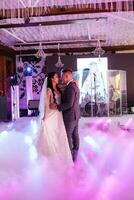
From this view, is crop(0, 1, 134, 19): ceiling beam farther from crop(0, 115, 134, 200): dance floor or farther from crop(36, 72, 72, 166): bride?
crop(0, 115, 134, 200): dance floor

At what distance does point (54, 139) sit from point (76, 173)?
0.79 metres

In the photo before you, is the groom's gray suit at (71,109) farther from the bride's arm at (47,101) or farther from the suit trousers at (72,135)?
the bride's arm at (47,101)

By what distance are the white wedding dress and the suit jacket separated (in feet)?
0.36

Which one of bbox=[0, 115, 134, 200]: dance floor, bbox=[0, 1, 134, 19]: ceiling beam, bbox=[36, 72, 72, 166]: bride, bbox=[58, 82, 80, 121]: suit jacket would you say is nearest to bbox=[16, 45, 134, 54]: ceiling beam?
bbox=[0, 115, 134, 200]: dance floor

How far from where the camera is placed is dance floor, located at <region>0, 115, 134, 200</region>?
364 centimetres

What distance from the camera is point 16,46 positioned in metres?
12.5

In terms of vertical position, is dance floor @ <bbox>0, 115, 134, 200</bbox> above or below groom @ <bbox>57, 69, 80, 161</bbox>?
below

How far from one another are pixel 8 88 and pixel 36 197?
967 centimetres

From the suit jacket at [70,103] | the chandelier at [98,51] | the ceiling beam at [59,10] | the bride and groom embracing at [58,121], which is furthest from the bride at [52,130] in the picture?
the chandelier at [98,51]

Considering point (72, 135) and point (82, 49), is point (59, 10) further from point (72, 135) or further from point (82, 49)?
point (82, 49)

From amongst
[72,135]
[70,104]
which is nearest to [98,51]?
[72,135]

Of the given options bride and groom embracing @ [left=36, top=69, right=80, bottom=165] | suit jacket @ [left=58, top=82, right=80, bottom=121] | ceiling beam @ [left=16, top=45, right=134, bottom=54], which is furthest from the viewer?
ceiling beam @ [left=16, top=45, right=134, bottom=54]

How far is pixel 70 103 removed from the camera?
482cm

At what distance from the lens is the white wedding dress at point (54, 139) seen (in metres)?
5.00
